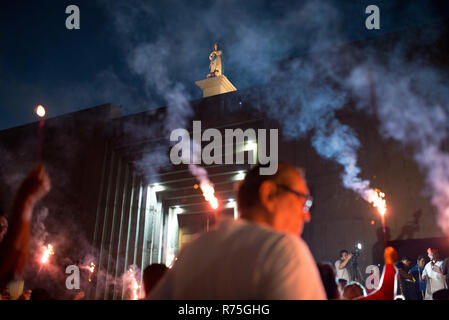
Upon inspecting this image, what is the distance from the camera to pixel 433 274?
8961mm

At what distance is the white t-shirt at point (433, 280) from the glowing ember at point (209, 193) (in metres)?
7.97

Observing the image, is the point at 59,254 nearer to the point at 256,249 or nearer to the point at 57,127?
the point at 57,127

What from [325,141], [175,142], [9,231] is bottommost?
[9,231]

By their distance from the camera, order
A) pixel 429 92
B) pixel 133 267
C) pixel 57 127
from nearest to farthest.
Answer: pixel 429 92
pixel 133 267
pixel 57 127

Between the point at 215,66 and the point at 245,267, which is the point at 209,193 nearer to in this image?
the point at 215,66

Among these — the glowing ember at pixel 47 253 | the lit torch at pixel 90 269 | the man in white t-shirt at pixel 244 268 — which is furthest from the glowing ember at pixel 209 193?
the man in white t-shirt at pixel 244 268

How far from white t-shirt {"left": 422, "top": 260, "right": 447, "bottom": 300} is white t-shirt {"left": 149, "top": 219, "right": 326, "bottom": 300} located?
939cm

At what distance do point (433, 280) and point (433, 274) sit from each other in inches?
5.9

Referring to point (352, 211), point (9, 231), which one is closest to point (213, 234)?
point (9, 231)

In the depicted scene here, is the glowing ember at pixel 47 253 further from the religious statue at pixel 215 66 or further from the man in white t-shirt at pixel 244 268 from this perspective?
the man in white t-shirt at pixel 244 268

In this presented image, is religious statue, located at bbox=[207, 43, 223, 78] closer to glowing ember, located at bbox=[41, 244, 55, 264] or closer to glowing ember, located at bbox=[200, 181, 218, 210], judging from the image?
glowing ember, located at bbox=[200, 181, 218, 210]

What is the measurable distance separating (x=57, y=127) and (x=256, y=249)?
61.9 feet

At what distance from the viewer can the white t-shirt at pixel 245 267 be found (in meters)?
0.93

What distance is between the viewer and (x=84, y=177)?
1647 cm
